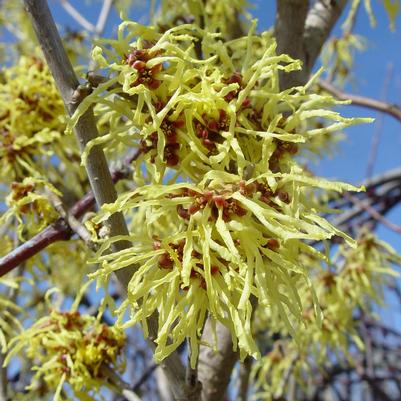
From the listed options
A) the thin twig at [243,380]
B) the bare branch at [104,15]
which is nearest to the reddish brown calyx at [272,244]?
the thin twig at [243,380]

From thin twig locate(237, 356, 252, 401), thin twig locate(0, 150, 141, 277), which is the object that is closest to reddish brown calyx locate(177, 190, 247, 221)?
thin twig locate(0, 150, 141, 277)

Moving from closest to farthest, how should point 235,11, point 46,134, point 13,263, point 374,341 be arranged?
point 13,263 → point 46,134 → point 235,11 → point 374,341

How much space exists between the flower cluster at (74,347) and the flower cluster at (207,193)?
17.8 inches

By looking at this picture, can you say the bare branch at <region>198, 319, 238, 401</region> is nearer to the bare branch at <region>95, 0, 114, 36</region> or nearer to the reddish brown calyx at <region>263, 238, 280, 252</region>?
the reddish brown calyx at <region>263, 238, 280, 252</region>

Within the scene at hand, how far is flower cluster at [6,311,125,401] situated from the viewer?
1232mm

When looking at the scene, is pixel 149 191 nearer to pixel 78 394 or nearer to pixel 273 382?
pixel 78 394

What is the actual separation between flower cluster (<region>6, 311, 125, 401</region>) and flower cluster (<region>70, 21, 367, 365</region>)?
0.45m

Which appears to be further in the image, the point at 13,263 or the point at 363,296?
the point at 363,296

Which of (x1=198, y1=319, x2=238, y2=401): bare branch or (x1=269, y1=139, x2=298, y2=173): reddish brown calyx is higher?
(x1=269, y1=139, x2=298, y2=173): reddish brown calyx

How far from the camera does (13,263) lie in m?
1.00

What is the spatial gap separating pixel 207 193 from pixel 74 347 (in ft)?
2.02

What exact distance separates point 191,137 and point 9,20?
2817mm

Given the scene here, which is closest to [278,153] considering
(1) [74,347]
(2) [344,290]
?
(1) [74,347]

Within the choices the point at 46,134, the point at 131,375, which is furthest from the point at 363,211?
the point at 46,134
